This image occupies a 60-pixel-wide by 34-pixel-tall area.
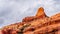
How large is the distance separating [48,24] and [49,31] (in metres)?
2.79

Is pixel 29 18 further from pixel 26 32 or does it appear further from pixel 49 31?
pixel 49 31

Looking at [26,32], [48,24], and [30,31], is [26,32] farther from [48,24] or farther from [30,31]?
[48,24]

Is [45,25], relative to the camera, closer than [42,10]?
Yes

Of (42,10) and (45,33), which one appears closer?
(45,33)

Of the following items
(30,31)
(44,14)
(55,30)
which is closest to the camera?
(55,30)

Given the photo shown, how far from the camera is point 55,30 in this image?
173ft

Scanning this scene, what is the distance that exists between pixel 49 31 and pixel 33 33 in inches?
171

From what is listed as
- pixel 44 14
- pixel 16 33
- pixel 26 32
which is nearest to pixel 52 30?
pixel 26 32

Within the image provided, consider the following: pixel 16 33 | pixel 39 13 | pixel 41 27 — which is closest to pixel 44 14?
pixel 39 13

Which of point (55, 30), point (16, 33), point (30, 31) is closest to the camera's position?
point (55, 30)

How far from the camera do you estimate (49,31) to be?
53.2m

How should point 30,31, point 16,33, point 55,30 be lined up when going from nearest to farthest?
1. point 55,30
2. point 30,31
3. point 16,33

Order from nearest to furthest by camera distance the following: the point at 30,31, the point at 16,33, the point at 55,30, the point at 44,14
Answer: the point at 55,30, the point at 30,31, the point at 16,33, the point at 44,14

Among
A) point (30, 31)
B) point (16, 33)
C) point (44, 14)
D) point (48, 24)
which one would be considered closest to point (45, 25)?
point (48, 24)
